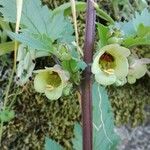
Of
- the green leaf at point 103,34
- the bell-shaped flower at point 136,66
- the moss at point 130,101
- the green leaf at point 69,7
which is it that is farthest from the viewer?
the moss at point 130,101

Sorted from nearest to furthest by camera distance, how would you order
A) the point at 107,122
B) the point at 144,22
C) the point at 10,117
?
the point at 144,22, the point at 107,122, the point at 10,117

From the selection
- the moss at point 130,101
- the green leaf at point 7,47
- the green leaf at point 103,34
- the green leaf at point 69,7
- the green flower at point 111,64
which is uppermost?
the green leaf at point 69,7

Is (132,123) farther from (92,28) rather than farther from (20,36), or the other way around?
(20,36)

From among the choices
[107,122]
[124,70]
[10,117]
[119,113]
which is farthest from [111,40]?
[119,113]

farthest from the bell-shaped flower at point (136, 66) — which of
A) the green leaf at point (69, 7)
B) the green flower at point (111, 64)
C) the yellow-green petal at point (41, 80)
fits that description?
the green leaf at point (69, 7)

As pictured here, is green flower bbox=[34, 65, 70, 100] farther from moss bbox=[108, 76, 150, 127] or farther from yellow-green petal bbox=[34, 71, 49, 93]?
moss bbox=[108, 76, 150, 127]

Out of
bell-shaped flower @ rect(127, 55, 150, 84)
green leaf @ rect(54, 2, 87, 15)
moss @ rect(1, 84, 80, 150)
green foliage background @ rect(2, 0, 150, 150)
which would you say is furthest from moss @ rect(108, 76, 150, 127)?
bell-shaped flower @ rect(127, 55, 150, 84)

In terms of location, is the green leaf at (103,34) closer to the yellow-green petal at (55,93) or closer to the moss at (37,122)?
the yellow-green petal at (55,93)
